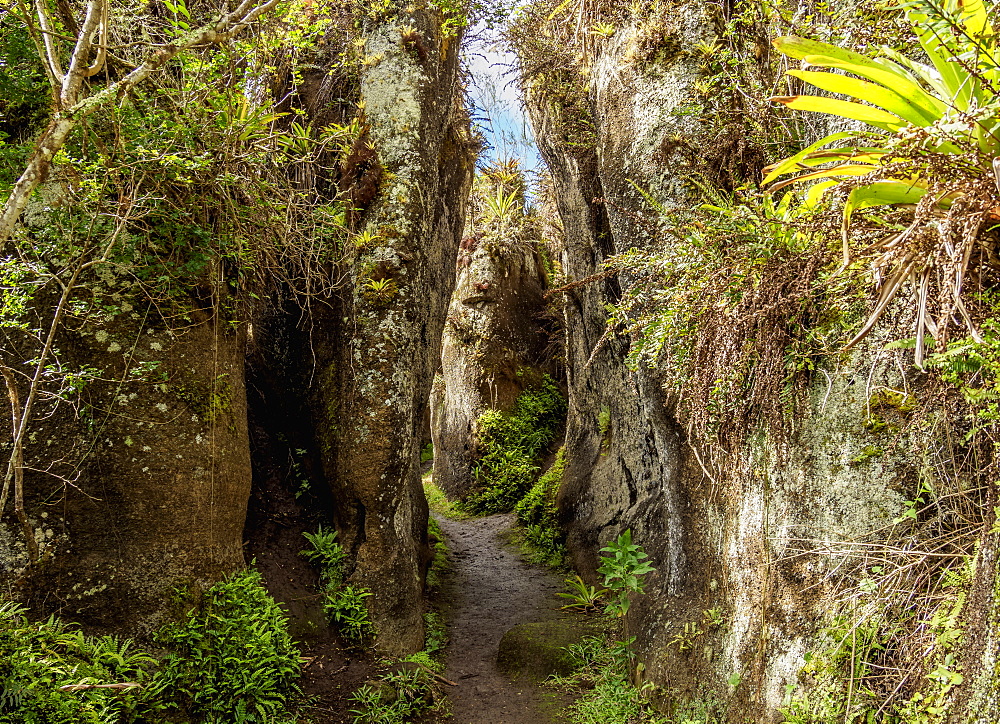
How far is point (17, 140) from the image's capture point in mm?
4332

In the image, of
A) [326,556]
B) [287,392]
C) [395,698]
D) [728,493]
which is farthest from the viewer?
[287,392]

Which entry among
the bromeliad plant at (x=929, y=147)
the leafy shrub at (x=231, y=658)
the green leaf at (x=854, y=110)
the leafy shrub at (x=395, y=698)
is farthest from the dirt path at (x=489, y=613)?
the green leaf at (x=854, y=110)

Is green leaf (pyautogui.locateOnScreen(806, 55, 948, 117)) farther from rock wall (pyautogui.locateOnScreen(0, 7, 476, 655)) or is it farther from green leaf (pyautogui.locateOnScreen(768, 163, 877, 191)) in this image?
rock wall (pyautogui.locateOnScreen(0, 7, 476, 655))

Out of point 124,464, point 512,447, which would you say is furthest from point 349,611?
point 512,447

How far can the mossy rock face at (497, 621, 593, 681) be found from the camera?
6.09 metres

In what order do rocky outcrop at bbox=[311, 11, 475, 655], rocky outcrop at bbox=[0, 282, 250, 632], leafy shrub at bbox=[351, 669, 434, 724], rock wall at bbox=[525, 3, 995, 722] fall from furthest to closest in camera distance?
rocky outcrop at bbox=[311, 11, 475, 655] → leafy shrub at bbox=[351, 669, 434, 724] → rocky outcrop at bbox=[0, 282, 250, 632] → rock wall at bbox=[525, 3, 995, 722]

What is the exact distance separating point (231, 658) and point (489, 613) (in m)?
3.82

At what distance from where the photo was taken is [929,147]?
8.03 ft

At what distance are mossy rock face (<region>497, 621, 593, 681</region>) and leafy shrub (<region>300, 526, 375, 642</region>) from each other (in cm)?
155

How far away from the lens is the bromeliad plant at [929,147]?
A: 2291 millimetres

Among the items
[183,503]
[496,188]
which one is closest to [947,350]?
[183,503]

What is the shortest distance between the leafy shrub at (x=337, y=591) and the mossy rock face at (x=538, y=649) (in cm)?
155

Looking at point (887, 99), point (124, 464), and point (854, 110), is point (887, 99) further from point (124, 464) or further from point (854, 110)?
point (124, 464)

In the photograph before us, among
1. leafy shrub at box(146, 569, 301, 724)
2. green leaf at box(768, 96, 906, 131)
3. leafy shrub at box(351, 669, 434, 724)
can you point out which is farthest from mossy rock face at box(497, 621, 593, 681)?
green leaf at box(768, 96, 906, 131)
